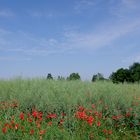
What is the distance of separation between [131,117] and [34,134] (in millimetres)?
2516

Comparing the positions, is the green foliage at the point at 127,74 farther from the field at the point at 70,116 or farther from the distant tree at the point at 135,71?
the field at the point at 70,116

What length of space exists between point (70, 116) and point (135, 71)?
18864 millimetres

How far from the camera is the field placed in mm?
6809

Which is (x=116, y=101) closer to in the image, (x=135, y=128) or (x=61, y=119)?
(x=135, y=128)

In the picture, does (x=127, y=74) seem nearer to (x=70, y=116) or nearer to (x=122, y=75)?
(x=122, y=75)

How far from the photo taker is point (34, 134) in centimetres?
668

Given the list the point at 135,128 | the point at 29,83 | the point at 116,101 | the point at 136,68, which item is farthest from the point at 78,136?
the point at 136,68

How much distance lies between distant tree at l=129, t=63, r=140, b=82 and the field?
16316 millimetres

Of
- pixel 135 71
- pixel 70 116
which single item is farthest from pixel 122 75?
pixel 70 116

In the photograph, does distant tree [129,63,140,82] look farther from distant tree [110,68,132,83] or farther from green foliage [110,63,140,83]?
distant tree [110,68,132,83]

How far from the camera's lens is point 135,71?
84.4 feet

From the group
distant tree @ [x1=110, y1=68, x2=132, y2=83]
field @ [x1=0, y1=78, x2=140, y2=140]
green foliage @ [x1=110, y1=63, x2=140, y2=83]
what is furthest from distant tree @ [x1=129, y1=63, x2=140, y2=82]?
field @ [x1=0, y1=78, x2=140, y2=140]

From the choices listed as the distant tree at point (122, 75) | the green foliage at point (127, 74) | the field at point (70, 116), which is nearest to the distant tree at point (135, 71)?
the green foliage at point (127, 74)

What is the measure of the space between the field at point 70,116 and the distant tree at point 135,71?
16.3 meters
